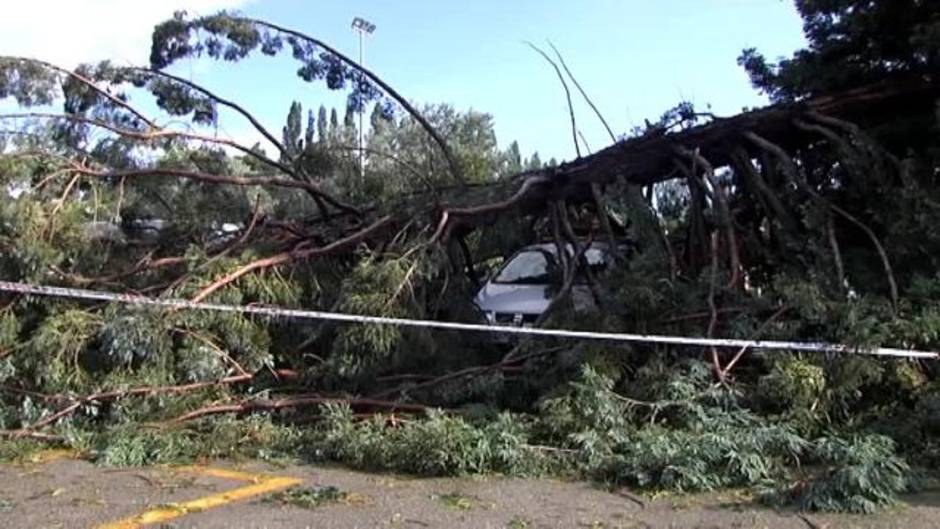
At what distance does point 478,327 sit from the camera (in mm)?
6750

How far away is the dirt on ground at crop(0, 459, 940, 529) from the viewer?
4688mm

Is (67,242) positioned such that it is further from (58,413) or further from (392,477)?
(392,477)

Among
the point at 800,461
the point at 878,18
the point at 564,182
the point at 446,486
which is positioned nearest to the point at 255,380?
the point at 446,486

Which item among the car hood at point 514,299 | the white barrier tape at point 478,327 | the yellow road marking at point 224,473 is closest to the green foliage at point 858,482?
the white barrier tape at point 478,327

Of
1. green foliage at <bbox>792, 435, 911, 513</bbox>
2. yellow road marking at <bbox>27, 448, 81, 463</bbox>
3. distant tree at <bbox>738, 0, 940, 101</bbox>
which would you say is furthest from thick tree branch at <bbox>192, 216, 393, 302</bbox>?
green foliage at <bbox>792, 435, 911, 513</bbox>

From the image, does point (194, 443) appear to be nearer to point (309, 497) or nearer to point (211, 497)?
point (211, 497)

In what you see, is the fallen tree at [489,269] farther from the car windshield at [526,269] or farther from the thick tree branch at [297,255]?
the car windshield at [526,269]

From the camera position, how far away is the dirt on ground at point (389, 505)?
4688 millimetres

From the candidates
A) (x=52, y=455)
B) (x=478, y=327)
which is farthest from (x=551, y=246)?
(x=52, y=455)

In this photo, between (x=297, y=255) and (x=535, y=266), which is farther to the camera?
(x=535, y=266)

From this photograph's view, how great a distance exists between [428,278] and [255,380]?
1628 millimetres

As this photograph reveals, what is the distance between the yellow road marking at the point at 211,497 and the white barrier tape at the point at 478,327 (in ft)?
4.46

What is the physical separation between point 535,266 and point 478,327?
2.97 metres

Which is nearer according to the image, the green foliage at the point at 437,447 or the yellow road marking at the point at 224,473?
the green foliage at the point at 437,447
